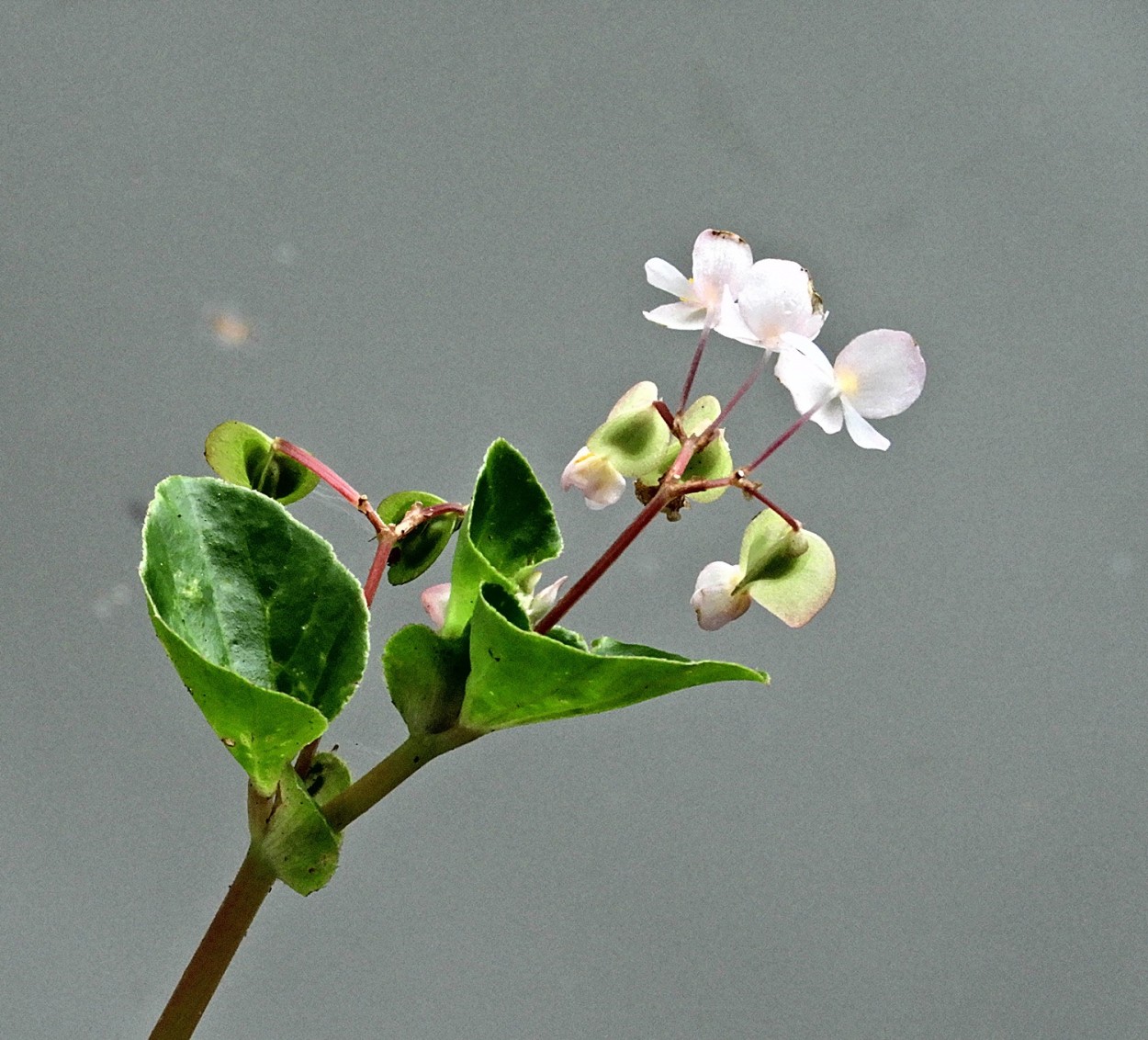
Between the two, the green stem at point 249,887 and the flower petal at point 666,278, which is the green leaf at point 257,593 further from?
the flower petal at point 666,278

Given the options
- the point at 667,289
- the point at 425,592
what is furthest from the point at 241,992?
the point at 667,289

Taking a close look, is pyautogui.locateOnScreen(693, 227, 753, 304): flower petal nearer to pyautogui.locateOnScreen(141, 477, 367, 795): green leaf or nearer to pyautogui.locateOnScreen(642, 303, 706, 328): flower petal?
pyautogui.locateOnScreen(642, 303, 706, 328): flower petal

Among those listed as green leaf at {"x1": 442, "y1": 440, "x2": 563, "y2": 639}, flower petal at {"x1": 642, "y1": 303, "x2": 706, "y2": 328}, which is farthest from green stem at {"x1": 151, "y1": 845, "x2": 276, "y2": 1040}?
flower petal at {"x1": 642, "y1": 303, "x2": 706, "y2": 328}

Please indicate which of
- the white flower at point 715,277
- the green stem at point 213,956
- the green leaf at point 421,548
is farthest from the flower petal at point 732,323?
the green stem at point 213,956

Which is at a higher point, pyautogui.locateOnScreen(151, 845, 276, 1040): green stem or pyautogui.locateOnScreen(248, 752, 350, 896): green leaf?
pyautogui.locateOnScreen(248, 752, 350, 896): green leaf

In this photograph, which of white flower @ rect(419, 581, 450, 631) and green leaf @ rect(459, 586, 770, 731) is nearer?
green leaf @ rect(459, 586, 770, 731)

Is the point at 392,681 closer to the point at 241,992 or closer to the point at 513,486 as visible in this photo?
the point at 513,486

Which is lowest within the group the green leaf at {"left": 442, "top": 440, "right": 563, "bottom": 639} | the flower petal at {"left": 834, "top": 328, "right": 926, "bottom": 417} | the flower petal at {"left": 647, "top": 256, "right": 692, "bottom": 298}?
the green leaf at {"left": 442, "top": 440, "right": 563, "bottom": 639}

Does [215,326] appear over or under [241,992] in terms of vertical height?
over
